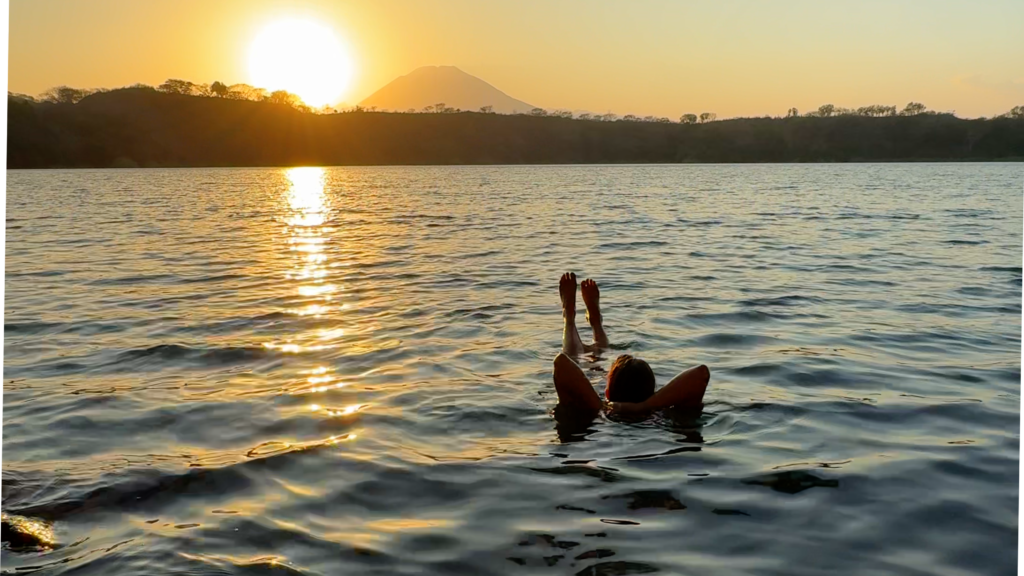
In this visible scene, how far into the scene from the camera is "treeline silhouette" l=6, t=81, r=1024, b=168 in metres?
150

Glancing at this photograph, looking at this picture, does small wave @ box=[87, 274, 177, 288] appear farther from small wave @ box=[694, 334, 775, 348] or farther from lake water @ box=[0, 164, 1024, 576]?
small wave @ box=[694, 334, 775, 348]

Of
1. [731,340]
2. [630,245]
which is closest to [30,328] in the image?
[731,340]

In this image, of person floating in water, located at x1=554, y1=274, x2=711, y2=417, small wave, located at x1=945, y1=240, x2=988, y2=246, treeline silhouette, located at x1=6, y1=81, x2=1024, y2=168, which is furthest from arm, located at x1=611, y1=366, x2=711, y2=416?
treeline silhouette, located at x1=6, y1=81, x2=1024, y2=168

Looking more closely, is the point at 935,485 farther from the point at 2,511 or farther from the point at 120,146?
the point at 120,146

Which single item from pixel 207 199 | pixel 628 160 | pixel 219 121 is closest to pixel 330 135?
pixel 219 121

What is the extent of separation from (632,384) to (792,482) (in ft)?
6.27

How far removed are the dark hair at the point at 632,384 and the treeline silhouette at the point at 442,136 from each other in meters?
149

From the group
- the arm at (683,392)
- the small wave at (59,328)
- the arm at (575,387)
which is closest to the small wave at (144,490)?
the arm at (575,387)

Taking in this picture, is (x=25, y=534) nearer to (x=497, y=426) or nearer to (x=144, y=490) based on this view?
(x=144, y=490)

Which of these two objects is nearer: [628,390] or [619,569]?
[619,569]

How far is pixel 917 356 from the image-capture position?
9.20 metres

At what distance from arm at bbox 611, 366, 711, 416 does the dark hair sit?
0.08 metres

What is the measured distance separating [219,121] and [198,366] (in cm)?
16985

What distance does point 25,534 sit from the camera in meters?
4.89
